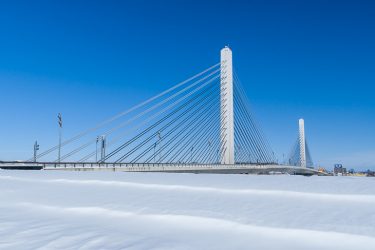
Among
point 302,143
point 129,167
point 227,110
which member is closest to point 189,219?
point 129,167

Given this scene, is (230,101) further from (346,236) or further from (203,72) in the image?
(346,236)

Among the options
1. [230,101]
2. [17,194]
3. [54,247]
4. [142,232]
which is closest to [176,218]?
Result: [142,232]

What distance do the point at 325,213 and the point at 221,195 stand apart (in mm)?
1791

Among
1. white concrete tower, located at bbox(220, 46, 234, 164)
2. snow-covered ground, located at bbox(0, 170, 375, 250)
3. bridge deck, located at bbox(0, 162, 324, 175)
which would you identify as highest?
white concrete tower, located at bbox(220, 46, 234, 164)

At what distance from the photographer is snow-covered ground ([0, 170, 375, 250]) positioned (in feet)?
9.84

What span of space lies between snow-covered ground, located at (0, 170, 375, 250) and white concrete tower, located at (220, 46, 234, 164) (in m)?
37.3

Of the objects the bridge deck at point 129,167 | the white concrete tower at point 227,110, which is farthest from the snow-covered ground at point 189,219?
the white concrete tower at point 227,110

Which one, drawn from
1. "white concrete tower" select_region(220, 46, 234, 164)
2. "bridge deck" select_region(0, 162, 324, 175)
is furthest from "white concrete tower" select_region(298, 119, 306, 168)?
"white concrete tower" select_region(220, 46, 234, 164)

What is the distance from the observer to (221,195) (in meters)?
5.35

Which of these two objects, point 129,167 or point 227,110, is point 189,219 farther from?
point 227,110

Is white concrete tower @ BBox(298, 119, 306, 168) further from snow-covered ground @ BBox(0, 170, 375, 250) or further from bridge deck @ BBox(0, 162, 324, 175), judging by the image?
snow-covered ground @ BBox(0, 170, 375, 250)

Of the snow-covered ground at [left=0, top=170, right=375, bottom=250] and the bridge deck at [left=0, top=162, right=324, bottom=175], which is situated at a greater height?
the snow-covered ground at [left=0, top=170, right=375, bottom=250]

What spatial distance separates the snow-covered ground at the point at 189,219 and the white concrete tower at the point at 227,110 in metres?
37.3

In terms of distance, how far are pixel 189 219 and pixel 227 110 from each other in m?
40.0
